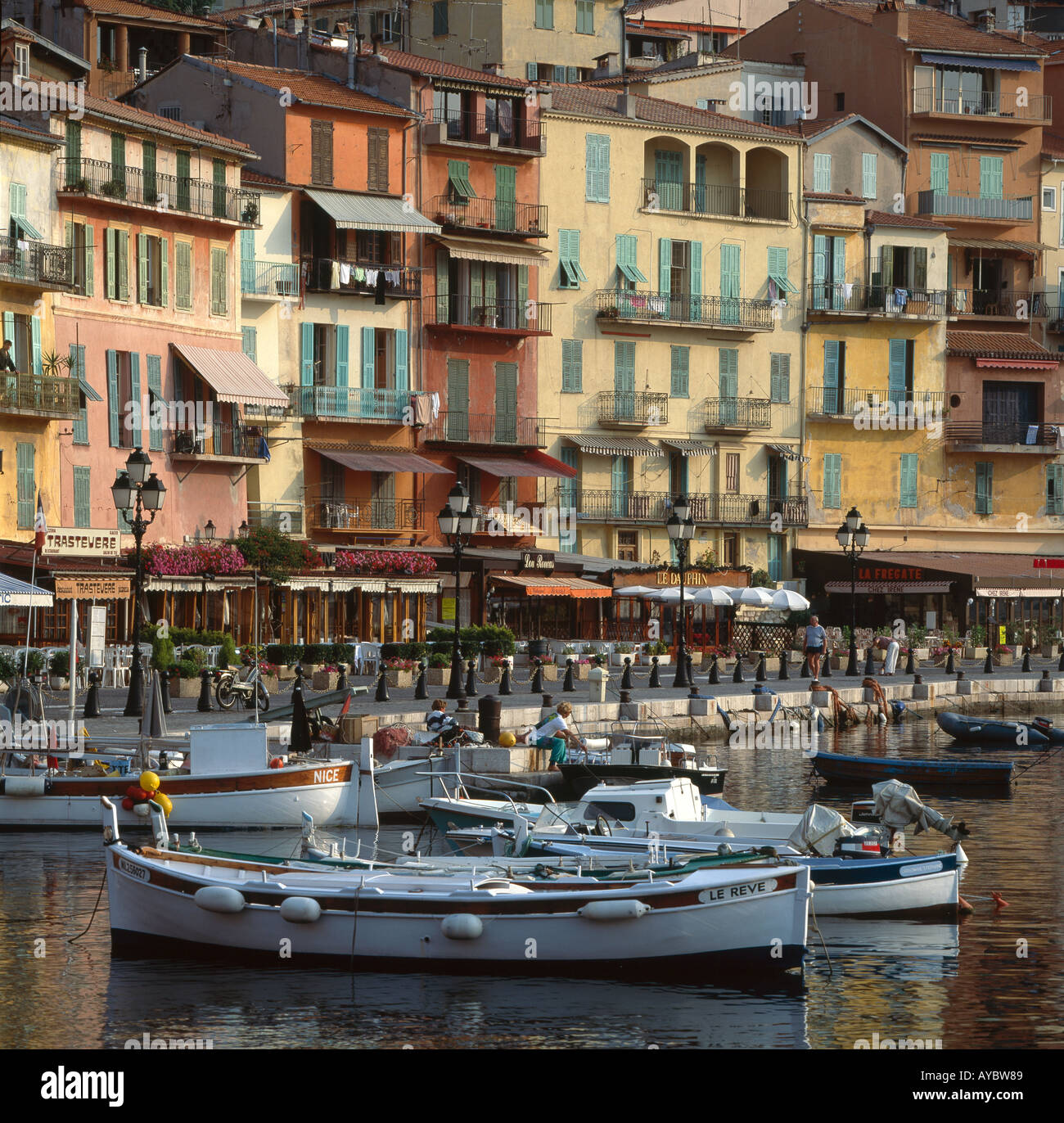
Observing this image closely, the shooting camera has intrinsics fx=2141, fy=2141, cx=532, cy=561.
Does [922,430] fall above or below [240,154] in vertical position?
below

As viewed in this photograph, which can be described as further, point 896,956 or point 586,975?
point 896,956

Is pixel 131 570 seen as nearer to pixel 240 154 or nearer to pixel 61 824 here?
pixel 240 154

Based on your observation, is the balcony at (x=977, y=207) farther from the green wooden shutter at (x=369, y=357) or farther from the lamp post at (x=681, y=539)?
the lamp post at (x=681, y=539)

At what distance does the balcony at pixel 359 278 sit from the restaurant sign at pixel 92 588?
1444cm

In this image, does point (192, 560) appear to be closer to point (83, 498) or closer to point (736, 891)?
point (83, 498)

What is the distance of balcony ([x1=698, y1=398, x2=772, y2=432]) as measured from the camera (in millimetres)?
67688

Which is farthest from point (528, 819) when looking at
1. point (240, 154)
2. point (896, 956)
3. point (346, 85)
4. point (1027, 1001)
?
point (346, 85)

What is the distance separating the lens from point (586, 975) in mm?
19594

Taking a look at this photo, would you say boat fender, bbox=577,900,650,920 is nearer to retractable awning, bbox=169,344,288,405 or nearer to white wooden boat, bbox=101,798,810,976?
white wooden boat, bbox=101,798,810,976

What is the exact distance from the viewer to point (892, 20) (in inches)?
2854

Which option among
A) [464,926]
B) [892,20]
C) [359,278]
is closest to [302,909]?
[464,926]
